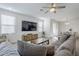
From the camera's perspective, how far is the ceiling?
4.33 feet

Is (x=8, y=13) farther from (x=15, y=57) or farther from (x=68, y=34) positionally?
(x=68, y=34)

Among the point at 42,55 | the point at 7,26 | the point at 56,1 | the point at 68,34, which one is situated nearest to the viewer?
the point at 42,55

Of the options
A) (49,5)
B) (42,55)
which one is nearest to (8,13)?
(49,5)

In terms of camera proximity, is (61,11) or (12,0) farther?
(61,11)

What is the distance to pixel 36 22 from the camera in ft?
5.13

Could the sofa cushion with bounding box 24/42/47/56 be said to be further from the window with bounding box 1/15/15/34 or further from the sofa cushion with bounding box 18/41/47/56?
the window with bounding box 1/15/15/34

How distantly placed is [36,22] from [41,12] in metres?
0.20

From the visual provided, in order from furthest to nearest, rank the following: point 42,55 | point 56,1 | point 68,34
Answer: point 68,34 → point 56,1 → point 42,55

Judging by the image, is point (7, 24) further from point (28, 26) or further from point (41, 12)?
point (41, 12)

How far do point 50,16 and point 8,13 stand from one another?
26.0 inches

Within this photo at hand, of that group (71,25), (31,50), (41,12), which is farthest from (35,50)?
(71,25)

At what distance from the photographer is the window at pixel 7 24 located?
136 cm

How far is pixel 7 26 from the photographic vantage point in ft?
4.59

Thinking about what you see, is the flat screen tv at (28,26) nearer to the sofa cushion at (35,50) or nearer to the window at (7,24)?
the window at (7,24)
